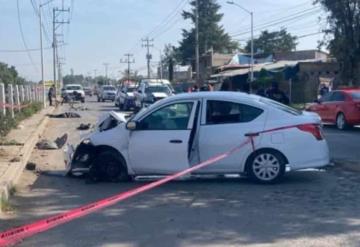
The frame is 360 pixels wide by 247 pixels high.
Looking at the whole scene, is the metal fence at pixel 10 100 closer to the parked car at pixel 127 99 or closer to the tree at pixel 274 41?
the parked car at pixel 127 99

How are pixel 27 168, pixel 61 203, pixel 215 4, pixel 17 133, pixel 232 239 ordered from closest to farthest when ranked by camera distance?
pixel 232 239 → pixel 61 203 → pixel 27 168 → pixel 17 133 → pixel 215 4

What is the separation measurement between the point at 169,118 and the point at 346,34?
1241 inches

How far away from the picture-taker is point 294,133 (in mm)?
10562

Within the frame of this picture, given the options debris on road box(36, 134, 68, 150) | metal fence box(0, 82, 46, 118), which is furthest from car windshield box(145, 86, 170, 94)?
debris on road box(36, 134, 68, 150)

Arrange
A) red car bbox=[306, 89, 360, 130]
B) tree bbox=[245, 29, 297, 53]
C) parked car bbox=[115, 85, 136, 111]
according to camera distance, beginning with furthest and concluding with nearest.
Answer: tree bbox=[245, 29, 297, 53], parked car bbox=[115, 85, 136, 111], red car bbox=[306, 89, 360, 130]

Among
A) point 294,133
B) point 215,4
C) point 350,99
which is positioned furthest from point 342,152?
point 215,4

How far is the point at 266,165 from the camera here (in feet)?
34.7

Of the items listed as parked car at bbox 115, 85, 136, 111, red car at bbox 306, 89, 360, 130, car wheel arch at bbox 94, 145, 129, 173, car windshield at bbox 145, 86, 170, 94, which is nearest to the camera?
car wheel arch at bbox 94, 145, 129, 173

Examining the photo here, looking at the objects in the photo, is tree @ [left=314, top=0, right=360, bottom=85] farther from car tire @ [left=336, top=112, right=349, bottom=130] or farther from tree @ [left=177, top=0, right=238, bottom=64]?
tree @ [left=177, top=0, right=238, bottom=64]

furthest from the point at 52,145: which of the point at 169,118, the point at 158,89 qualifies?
the point at 158,89

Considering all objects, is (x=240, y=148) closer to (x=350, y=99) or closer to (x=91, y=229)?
(x=91, y=229)

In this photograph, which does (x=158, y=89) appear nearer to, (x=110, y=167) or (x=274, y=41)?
(x=110, y=167)

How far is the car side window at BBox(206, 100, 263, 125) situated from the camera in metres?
10.6

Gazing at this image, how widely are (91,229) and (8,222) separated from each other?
1.27m
